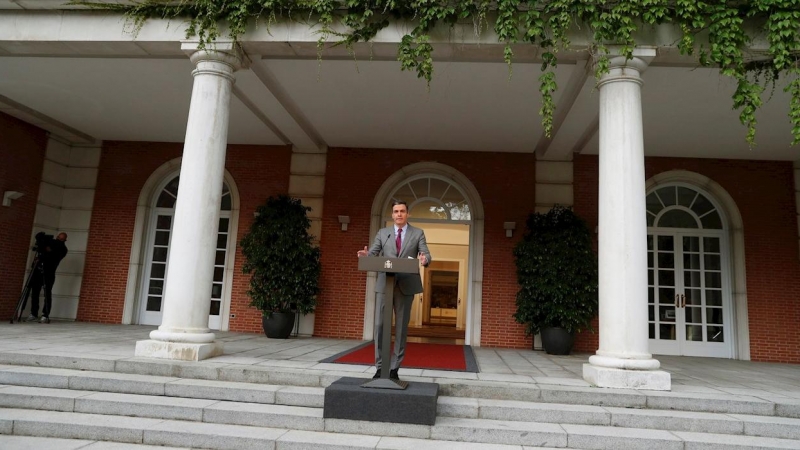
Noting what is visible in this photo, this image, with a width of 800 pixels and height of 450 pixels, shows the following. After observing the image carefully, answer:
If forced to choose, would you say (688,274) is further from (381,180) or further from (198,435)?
(198,435)

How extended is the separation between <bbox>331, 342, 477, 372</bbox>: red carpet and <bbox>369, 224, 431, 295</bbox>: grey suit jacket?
5.38 feet

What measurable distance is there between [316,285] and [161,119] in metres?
3.59

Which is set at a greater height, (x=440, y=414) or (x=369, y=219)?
(x=369, y=219)

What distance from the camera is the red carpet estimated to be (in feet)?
17.1

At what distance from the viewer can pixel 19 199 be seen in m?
8.34

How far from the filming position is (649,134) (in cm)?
752

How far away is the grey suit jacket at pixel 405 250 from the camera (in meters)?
3.67

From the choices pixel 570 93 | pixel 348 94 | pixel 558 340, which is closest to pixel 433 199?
pixel 348 94

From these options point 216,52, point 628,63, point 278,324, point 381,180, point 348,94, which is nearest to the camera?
point 628,63

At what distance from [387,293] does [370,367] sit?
5.35 feet

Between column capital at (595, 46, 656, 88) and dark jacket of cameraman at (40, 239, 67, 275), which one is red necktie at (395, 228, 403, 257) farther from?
dark jacket of cameraman at (40, 239, 67, 275)

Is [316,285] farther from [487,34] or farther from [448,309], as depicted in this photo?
[448,309]

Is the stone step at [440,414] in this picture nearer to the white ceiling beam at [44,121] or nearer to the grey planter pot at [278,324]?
the grey planter pot at [278,324]

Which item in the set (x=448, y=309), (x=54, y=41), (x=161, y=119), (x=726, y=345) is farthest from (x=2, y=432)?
(x=448, y=309)
